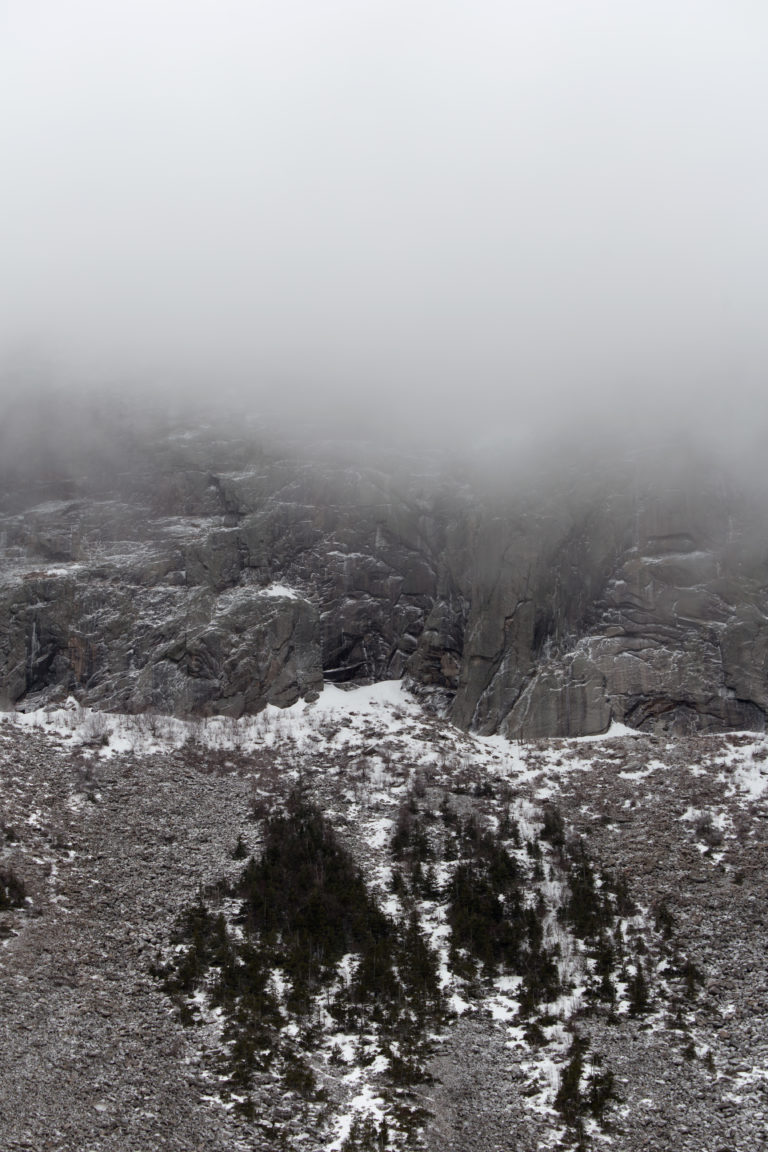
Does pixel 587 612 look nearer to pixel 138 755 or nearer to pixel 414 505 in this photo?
pixel 414 505

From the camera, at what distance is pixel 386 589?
67500 mm

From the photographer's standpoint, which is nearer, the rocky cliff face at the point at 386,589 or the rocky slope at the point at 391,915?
the rocky slope at the point at 391,915

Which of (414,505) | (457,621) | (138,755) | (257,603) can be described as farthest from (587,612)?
(138,755)

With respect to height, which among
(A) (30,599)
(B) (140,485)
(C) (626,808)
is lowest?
(C) (626,808)

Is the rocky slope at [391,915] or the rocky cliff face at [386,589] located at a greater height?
the rocky cliff face at [386,589]

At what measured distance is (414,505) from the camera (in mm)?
71312

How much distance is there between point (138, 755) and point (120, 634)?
40.3 feet

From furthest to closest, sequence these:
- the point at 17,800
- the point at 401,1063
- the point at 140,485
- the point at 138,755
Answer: the point at 140,485
the point at 138,755
the point at 17,800
the point at 401,1063

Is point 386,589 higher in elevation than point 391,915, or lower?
higher

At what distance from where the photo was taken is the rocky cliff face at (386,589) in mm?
59188

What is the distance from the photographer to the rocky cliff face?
59.2 meters

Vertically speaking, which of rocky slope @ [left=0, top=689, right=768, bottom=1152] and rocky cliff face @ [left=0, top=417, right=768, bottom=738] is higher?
rocky cliff face @ [left=0, top=417, right=768, bottom=738]

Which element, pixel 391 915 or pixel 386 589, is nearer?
pixel 391 915

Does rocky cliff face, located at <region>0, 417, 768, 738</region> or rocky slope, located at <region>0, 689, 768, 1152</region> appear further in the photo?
rocky cliff face, located at <region>0, 417, 768, 738</region>
